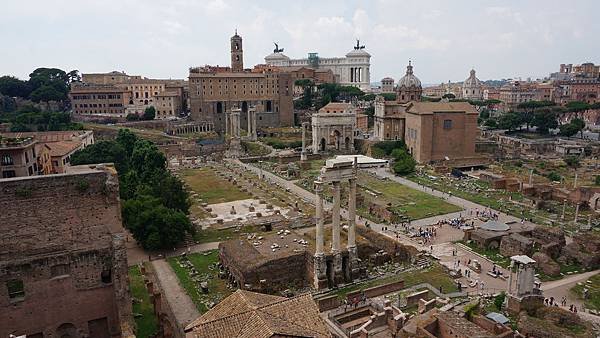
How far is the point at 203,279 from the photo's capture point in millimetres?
29047

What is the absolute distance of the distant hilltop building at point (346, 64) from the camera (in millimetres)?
151000

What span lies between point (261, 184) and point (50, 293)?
120ft

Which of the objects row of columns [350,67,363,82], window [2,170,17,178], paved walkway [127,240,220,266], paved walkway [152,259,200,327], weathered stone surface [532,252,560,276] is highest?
row of columns [350,67,363,82]

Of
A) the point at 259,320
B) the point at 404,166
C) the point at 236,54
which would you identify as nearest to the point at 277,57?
the point at 236,54

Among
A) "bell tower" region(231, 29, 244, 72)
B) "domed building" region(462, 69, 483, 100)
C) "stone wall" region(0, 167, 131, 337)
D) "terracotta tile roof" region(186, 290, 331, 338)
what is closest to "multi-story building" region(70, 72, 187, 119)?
"bell tower" region(231, 29, 244, 72)

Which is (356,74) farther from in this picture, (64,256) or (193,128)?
(64,256)

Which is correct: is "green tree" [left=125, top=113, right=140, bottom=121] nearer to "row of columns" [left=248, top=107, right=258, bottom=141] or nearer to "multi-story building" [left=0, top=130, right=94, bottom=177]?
"row of columns" [left=248, top=107, right=258, bottom=141]

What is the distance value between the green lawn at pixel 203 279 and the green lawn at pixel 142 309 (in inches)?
92.7

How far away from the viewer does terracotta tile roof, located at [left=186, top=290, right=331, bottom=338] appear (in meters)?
14.8

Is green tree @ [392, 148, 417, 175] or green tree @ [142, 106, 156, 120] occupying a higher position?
green tree @ [142, 106, 156, 120]

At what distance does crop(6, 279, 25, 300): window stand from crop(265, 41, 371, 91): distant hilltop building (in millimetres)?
135619

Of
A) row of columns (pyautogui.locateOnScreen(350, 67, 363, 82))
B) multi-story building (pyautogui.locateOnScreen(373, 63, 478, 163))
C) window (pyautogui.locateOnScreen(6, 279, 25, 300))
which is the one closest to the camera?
window (pyautogui.locateOnScreen(6, 279, 25, 300))

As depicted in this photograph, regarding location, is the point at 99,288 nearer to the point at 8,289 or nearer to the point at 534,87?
A: the point at 8,289

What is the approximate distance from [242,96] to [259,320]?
8610 centimetres
